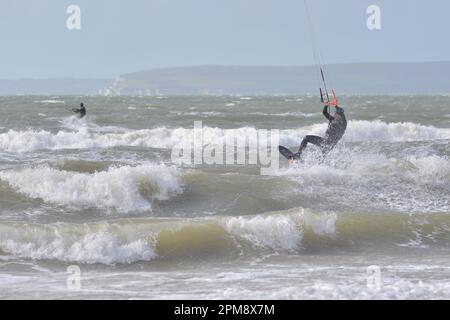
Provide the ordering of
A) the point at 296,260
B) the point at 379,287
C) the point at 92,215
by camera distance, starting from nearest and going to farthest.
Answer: the point at 379,287
the point at 296,260
the point at 92,215

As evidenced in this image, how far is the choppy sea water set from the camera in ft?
25.5

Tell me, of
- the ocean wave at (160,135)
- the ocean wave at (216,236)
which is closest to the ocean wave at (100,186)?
the ocean wave at (216,236)

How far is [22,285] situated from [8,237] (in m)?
2.58

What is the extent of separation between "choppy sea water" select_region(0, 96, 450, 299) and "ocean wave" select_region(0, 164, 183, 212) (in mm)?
24

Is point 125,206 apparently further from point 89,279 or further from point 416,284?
point 416,284

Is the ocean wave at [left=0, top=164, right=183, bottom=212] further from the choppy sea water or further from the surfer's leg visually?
the surfer's leg

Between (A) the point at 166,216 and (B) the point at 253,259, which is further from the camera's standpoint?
(A) the point at 166,216

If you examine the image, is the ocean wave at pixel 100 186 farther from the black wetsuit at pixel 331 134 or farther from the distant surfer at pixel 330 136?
the black wetsuit at pixel 331 134

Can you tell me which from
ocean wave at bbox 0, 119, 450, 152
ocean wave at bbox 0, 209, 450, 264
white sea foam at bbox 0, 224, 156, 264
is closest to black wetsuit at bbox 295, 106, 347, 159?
ocean wave at bbox 0, 209, 450, 264

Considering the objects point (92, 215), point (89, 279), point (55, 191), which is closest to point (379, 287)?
point (89, 279)

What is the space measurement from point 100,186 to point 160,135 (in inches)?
537

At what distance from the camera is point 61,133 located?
26.4 m

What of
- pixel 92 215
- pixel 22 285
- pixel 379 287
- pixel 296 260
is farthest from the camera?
pixel 92 215

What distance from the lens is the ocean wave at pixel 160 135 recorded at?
24484 millimetres
